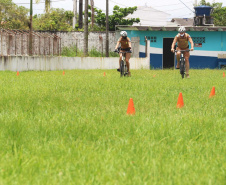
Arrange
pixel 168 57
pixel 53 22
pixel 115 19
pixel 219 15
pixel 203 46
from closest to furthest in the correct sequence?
pixel 203 46, pixel 168 57, pixel 115 19, pixel 53 22, pixel 219 15

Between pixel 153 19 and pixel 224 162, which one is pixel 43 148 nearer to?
pixel 224 162

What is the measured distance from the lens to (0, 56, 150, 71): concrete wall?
24438 millimetres

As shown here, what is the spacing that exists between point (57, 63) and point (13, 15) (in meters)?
37.9

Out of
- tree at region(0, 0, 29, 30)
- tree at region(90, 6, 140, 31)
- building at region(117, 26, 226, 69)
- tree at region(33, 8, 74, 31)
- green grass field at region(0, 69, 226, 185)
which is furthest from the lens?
tree at region(0, 0, 29, 30)

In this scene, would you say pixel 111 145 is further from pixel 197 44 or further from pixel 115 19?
pixel 115 19

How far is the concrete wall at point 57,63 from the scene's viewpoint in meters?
24.4

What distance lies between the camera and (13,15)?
210ft

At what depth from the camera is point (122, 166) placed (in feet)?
12.8

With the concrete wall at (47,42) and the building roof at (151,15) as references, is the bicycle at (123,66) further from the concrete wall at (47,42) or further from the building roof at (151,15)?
the building roof at (151,15)

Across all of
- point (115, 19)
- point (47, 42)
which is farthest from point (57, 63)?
point (115, 19)

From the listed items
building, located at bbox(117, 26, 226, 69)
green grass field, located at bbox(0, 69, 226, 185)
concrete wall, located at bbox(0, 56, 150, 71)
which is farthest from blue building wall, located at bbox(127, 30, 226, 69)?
green grass field, located at bbox(0, 69, 226, 185)

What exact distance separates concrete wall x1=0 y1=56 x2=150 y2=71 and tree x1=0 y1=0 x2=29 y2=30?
30.8 metres

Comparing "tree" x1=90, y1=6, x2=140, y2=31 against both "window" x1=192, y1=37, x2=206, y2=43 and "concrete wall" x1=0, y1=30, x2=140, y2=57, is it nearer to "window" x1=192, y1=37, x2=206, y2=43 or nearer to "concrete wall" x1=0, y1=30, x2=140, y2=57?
"concrete wall" x1=0, y1=30, x2=140, y2=57

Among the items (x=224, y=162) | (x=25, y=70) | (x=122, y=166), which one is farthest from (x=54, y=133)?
(x=25, y=70)
